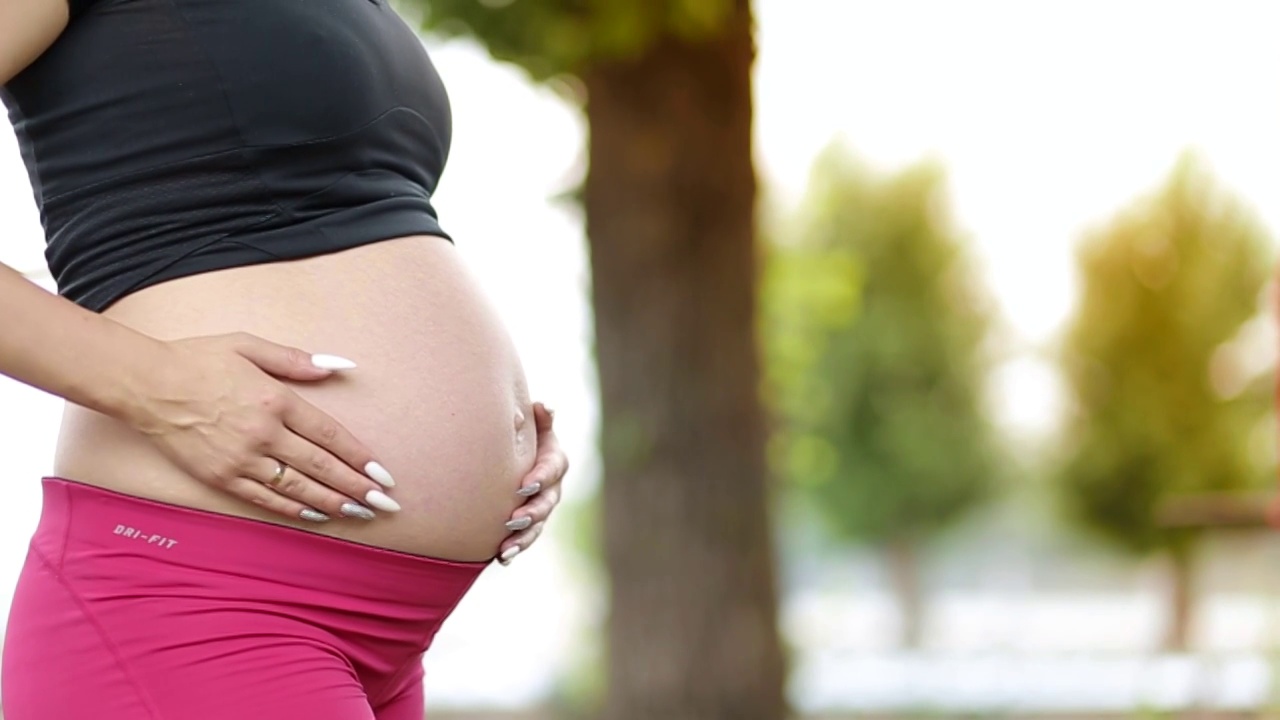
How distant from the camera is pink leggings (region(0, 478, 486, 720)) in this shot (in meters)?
0.99

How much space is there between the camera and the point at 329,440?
1.03 metres

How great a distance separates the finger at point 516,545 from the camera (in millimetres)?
1208

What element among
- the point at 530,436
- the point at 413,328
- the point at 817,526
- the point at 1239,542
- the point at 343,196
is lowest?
the point at 817,526

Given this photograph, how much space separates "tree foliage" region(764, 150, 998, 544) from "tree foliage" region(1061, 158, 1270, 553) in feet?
5.94

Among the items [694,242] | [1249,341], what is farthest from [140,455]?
[1249,341]

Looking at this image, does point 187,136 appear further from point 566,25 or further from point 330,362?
point 566,25

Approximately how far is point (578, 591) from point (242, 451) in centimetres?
937

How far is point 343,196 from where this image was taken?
1108 mm

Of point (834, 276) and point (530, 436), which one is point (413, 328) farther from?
point (834, 276)

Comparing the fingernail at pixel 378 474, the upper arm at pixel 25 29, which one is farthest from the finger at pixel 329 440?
the upper arm at pixel 25 29

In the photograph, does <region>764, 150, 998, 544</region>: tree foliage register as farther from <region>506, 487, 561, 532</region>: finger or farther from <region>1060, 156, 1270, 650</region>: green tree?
<region>506, 487, 561, 532</region>: finger

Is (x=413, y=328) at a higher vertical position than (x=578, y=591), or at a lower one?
higher

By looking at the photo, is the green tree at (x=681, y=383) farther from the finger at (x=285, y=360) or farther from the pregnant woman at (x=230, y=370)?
the finger at (x=285, y=360)

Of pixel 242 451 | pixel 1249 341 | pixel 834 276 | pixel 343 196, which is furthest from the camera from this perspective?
pixel 1249 341
